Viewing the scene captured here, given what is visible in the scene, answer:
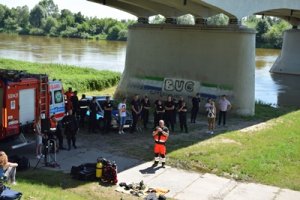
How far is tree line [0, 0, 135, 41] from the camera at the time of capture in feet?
396

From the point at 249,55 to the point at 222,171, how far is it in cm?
1040

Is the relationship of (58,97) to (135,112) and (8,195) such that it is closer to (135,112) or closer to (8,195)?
(135,112)

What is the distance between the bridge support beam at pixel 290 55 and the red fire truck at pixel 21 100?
3890cm

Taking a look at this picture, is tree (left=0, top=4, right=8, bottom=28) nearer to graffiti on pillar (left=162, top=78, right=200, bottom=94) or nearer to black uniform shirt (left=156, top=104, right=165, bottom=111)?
graffiti on pillar (left=162, top=78, right=200, bottom=94)

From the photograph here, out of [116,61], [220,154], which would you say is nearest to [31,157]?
[220,154]

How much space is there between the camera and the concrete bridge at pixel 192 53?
2250 centimetres

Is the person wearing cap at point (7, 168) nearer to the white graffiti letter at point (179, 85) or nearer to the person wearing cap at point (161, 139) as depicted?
the person wearing cap at point (161, 139)

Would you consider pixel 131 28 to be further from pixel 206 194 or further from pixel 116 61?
pixel 116 61

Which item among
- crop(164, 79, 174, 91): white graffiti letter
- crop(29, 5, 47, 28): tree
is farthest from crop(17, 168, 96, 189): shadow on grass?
crop(29, 5, 47, 28): tree

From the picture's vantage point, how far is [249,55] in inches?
891

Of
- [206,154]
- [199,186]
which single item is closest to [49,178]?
[199,186]

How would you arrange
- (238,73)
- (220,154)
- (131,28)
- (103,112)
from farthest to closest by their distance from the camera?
(131,28), (238,73), (103,112), (220,154)

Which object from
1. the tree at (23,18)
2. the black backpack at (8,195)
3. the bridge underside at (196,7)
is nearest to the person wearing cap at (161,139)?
the black backpack at (8,195)

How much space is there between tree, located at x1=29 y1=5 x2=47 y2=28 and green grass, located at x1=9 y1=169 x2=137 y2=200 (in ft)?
413
